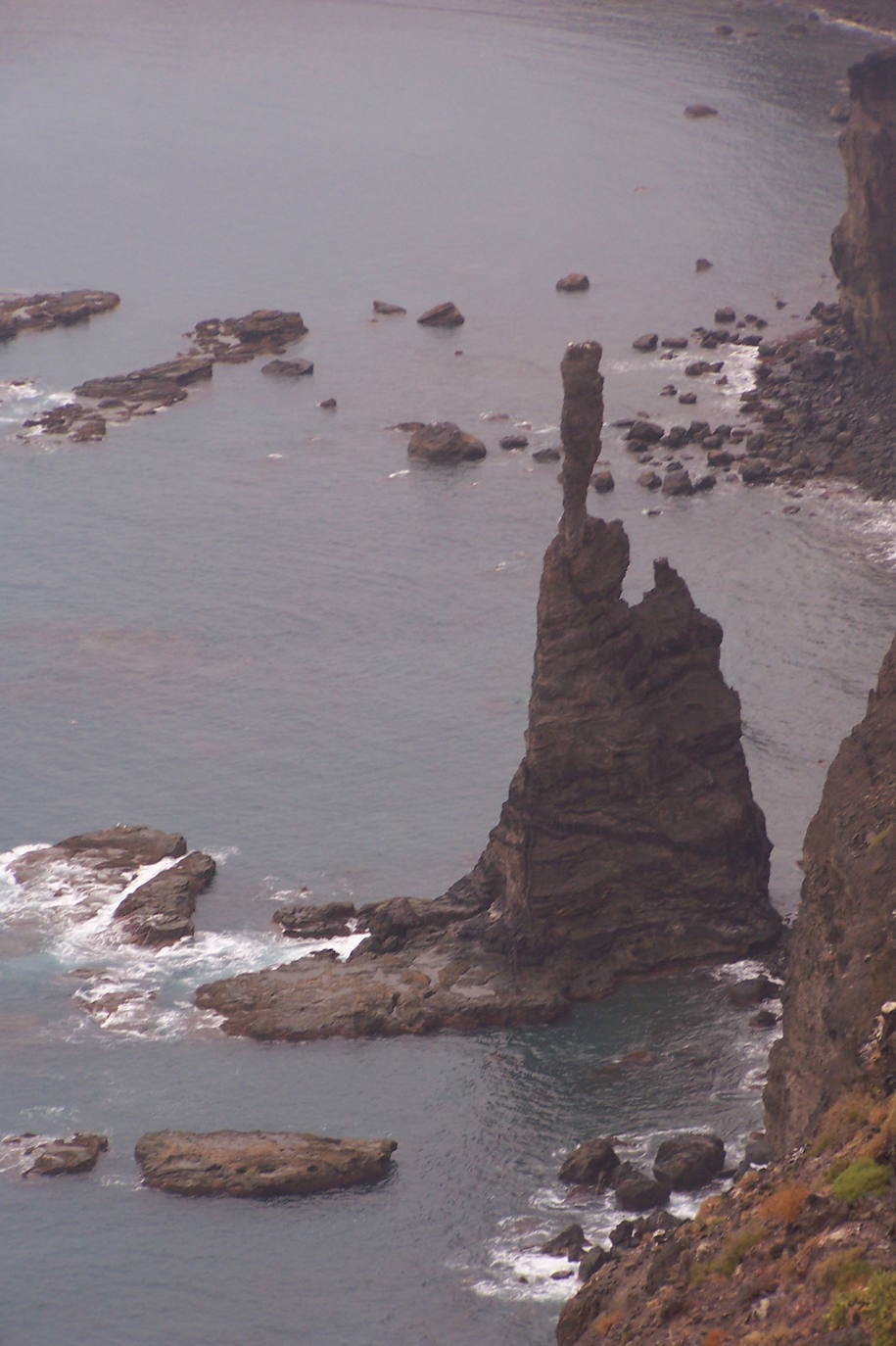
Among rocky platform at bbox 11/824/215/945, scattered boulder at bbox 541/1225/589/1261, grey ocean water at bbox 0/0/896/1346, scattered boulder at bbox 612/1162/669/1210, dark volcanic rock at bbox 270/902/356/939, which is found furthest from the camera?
rocky platform at bbox 11/824/215/945

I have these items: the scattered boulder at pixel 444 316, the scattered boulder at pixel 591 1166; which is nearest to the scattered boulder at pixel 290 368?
the scattered boulder at pixel 444 316

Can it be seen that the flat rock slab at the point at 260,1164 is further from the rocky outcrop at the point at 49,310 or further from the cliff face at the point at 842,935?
the rocky outcrop at the point at 49,310

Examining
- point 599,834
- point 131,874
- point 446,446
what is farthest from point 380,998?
point 446,446

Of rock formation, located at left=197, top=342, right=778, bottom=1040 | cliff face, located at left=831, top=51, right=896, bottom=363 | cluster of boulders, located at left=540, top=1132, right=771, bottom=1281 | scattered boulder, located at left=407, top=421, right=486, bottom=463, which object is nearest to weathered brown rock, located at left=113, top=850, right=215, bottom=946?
rock formation, located at left=197, top=342, right=778, bottom=1040

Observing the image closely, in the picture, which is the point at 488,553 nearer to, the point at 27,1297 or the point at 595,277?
the point at 595,277

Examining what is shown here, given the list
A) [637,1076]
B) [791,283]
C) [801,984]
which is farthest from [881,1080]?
[791,283]

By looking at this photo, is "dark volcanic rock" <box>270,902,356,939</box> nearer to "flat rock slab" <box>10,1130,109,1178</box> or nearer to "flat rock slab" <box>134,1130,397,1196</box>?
"flat rock slab" <box>134,1130,397,1196</box>
